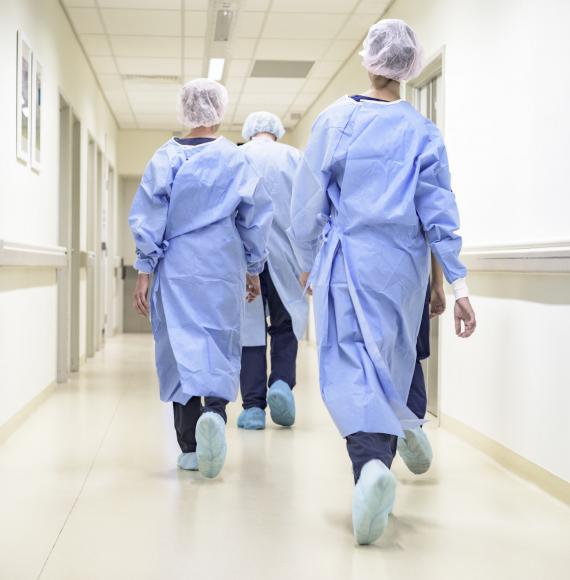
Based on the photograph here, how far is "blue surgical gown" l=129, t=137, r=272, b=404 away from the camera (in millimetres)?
3131

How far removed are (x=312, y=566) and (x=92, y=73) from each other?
21.4 feet

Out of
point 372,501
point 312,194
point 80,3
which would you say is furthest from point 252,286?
point 80,3

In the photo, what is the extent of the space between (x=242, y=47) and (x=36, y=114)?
105 inches

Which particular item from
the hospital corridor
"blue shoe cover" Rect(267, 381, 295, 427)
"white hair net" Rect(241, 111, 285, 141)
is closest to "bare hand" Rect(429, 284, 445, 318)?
the hospital corridor

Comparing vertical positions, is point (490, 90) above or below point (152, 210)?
above

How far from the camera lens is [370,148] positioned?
8.23 ft

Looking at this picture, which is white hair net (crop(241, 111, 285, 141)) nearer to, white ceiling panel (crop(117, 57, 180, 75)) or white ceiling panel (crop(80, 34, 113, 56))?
white ceiling panel (crop(80, 34, 113, 56))

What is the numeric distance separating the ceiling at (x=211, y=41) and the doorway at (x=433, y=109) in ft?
3.13

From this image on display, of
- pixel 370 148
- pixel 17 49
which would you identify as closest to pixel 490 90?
pixel 370 148

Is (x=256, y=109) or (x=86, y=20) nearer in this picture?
(x=86, y=20)

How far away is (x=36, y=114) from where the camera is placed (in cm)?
485

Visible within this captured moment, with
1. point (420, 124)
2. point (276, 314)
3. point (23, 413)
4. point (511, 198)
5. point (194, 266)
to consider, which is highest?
point (420, 124)

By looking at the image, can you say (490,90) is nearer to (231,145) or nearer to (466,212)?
(466,212)

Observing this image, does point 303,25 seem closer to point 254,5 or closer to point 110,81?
point 254,5
